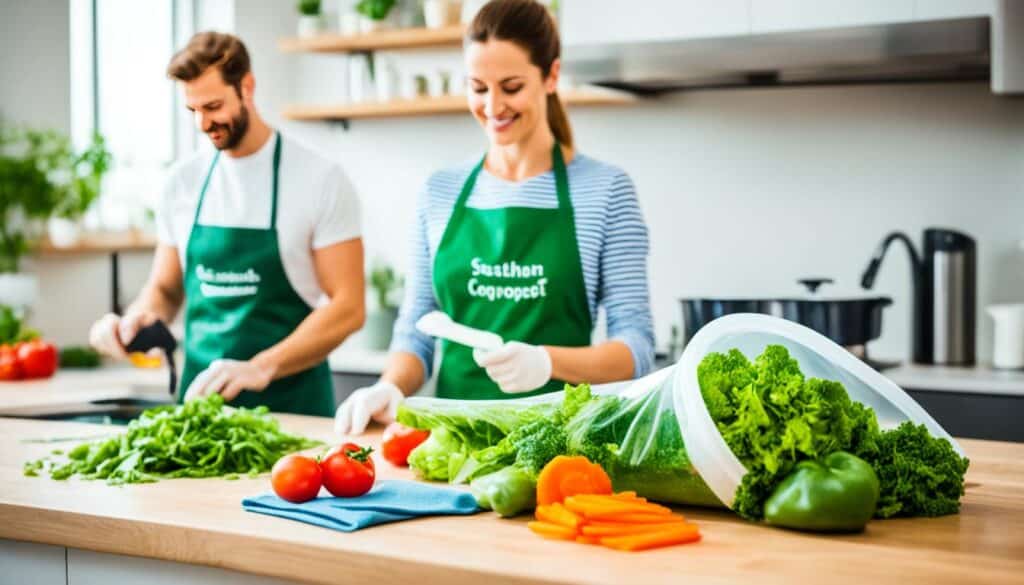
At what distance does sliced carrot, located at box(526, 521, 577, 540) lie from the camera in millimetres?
1587

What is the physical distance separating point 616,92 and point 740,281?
80cm

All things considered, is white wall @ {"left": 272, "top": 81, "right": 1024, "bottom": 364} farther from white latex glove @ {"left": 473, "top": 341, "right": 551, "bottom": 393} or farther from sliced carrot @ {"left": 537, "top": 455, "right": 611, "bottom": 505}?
sliced carrot @ {"left": 537, "top": 455, "right": 611, "bottom": 505}

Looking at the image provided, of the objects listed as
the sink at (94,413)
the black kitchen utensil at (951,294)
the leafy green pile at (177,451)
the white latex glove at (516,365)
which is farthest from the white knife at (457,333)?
the black kitchen utensil at (951,294)

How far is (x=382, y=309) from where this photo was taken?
4.80 m

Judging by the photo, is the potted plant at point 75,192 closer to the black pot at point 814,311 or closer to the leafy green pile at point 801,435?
the black pot at point 814,311

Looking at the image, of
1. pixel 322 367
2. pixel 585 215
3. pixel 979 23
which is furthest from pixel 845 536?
pixel 979 23

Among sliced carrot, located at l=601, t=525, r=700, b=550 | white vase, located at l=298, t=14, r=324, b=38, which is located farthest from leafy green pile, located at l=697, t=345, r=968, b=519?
white vase, located at l=298, t=14, r=324, b=38

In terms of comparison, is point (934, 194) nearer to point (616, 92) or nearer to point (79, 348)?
point (616, 92)

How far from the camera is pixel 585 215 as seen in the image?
2.67 meters

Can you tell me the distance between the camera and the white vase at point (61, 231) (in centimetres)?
448

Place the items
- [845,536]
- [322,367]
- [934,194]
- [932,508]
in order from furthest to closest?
[934,194], [322,367], [932,508], [845,536]

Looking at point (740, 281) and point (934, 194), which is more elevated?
point (934, 194)

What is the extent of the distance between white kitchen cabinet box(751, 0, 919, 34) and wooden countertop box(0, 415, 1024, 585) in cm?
193

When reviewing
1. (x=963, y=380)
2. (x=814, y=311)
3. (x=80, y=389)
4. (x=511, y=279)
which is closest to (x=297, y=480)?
(x=511, y=279)
